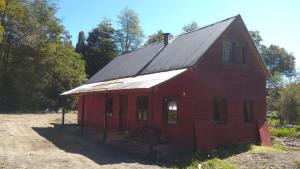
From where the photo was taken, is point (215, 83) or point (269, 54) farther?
point (269, 54)

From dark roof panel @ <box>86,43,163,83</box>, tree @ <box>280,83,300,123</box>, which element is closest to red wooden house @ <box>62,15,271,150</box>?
dark roof panel @ <box>86,43,163,83</box>

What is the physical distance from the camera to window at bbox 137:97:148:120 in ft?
53.5

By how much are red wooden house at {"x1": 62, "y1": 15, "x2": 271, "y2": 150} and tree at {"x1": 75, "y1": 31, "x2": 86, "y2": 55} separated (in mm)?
40062

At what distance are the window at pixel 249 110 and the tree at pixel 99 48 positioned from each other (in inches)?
1598

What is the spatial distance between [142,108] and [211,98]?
389 centimetres

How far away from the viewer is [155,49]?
2011 cm

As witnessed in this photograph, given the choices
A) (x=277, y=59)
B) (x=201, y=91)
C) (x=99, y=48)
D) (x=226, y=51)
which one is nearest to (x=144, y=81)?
(x=201, y=91)

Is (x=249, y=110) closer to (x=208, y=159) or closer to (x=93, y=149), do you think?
(x=208, y=159)

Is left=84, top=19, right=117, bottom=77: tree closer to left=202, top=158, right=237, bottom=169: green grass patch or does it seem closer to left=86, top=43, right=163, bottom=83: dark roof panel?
left=86, top=43, right=163, bottom=83: dark roof panel

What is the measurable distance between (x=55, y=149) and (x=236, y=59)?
985cm

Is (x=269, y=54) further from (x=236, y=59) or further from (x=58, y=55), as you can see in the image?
(x=236, y=59)

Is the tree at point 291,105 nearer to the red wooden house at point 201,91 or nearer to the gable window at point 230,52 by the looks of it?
the red wooden house at point 201,91

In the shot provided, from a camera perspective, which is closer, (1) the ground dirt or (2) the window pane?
(1) the ground dirt

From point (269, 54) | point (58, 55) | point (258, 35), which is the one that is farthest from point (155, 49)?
point (269, 54)
